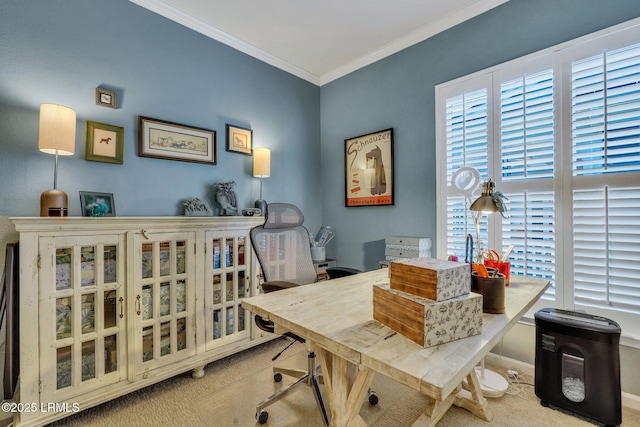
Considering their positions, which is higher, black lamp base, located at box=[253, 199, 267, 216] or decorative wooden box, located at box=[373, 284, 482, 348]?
black lamp base, located at box=[253, 199, 267, 216]

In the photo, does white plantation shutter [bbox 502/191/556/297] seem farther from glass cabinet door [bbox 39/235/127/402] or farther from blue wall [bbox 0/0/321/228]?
glass cabinet door [bbox 39/235/127/402]

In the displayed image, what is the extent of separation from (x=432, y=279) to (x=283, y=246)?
49.0 inches

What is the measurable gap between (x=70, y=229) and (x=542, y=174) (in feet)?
10.0

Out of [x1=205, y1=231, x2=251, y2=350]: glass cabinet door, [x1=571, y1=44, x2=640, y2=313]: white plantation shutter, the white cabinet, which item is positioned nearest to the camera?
the white cabinet

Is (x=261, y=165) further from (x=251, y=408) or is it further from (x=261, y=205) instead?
(x=251, y=408)

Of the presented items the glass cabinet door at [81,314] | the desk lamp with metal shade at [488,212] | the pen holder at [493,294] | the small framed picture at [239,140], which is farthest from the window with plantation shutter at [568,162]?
the glass cabinet door at [81,314]

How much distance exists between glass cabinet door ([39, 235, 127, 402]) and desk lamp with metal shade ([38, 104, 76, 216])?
27 centimetres

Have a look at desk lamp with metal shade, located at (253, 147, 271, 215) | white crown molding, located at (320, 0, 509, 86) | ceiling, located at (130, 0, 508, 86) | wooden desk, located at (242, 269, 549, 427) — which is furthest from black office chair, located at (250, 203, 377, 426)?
white crown molding, located at (320, 0, 509, 86)

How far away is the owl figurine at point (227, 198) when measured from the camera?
2586 millimetres

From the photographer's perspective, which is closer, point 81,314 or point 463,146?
point 81,314

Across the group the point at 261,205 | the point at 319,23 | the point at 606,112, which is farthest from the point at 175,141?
the point at 606,112

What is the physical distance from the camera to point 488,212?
57.9 inches

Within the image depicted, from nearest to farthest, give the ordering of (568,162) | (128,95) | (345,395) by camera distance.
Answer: (345,395) → (568,162) → (128,95)

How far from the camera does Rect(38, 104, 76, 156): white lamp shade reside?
1670mm
